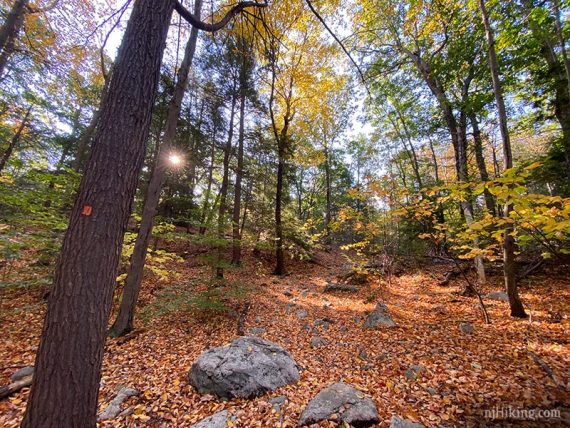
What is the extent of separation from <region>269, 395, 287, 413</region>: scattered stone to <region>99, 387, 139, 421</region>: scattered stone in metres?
1.84

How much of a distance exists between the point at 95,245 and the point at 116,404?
8.34ft

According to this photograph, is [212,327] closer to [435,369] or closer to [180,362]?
[180,362]

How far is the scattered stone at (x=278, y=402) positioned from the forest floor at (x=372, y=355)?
0.17ft

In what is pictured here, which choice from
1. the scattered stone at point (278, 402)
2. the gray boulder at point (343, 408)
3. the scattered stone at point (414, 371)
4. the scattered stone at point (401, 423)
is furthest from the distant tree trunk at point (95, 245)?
the scattered stone at point (414, 371)

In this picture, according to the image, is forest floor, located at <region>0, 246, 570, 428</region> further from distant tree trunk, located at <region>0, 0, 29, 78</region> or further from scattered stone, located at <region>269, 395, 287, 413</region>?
distant tree trunk, located at <region>0, 0, 29, 78</region>

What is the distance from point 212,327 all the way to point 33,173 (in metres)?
5.48

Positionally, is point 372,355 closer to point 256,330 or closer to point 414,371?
point 414,371

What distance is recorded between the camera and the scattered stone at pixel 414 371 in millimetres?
3240

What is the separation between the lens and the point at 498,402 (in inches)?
99.0

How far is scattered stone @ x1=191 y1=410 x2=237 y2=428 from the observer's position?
252 centimetres

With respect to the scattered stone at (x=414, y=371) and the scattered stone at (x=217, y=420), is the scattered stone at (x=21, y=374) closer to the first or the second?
the scattered stone at (x=217, y=420)

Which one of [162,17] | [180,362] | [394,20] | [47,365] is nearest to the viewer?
[47,365]

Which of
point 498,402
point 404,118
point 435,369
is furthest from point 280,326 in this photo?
point 404,118

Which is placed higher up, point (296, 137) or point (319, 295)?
point (296, 137)
